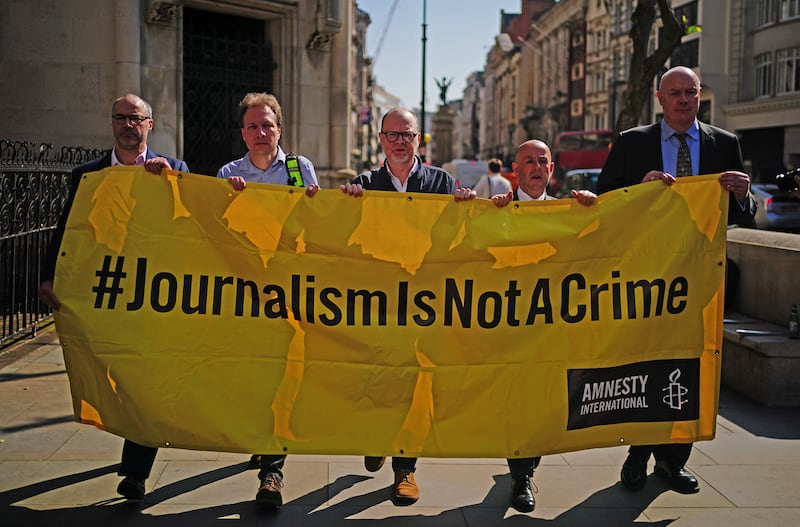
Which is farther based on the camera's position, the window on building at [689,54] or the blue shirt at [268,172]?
the window on building at [689,54]

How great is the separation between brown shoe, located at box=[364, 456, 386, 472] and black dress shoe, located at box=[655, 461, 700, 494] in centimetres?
160

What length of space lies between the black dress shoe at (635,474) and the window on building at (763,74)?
4285 cm

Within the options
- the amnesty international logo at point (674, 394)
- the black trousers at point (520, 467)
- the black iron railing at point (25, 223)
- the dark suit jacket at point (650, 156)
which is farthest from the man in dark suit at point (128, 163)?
the black iron railing at point (25, 223)

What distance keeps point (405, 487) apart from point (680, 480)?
152 cm

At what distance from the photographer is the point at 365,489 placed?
16.8 feet

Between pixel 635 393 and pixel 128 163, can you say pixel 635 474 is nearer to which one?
pixel 635 393

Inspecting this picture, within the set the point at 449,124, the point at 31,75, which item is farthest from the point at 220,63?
the point at 449,124

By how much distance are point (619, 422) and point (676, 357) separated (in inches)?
18.3

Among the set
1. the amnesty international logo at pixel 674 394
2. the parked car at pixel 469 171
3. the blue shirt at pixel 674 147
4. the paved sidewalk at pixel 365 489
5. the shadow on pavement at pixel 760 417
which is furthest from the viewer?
the parked car at pixel 469 171

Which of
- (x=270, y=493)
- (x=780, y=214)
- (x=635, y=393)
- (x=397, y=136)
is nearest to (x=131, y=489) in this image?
(x=270, y=493)

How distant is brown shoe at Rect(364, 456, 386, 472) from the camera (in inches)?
203

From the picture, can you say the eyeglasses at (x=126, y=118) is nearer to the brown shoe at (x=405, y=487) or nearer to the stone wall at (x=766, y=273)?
the brown shoe at (x=405, y=487)

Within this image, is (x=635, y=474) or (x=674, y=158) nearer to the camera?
(x=635, y=474)

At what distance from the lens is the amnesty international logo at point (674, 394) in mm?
4836
